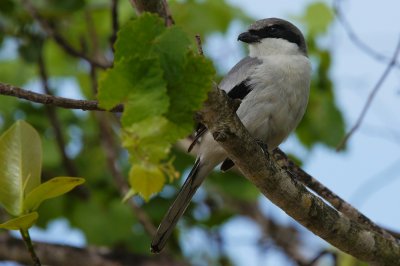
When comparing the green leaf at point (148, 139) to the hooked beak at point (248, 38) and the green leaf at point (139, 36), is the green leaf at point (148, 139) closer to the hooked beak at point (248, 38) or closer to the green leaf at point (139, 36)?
the green leaf at point (139, 36)

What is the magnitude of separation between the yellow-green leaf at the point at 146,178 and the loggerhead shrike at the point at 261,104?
1.89 m

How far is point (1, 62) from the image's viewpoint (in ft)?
21.0

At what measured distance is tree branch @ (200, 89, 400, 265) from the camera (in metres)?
2.57

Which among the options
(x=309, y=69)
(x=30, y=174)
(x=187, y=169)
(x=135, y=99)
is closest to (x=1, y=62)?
(x=187, y=169)

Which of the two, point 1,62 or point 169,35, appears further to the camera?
point 1,62

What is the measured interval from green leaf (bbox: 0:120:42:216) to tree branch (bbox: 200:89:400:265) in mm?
663

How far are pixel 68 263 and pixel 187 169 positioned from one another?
1.19m

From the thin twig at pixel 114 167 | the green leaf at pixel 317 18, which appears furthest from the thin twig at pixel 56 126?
the green leaf at pixel 317 18

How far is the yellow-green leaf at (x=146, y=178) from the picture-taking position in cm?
205

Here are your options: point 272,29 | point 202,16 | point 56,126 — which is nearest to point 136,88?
point 272,29

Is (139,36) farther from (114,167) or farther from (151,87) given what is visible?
(114,167)

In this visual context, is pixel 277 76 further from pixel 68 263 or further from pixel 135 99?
pixel 135 99

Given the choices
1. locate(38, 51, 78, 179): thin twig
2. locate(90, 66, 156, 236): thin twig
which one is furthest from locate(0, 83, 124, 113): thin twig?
locate(38, 51, 78, 179): thin twig

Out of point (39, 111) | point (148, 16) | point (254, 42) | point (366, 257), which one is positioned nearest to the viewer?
point (148, 16)
